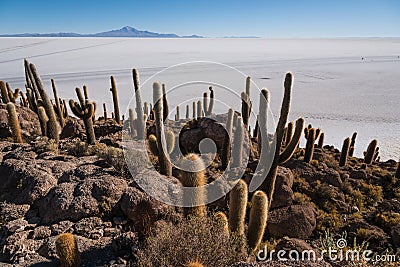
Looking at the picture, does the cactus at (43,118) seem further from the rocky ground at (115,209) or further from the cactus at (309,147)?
the cactus at (309,147)

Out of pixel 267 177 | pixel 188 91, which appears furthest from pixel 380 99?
pixel 267 177

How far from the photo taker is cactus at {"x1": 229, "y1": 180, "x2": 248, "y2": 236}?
4406mm

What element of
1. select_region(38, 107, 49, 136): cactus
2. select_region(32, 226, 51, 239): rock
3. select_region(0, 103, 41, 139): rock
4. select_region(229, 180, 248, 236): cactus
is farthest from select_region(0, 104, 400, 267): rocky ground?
select_region(0, 103, 41, 139): rock

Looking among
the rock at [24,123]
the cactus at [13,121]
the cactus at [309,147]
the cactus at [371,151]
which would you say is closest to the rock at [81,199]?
the cactus at [13,121]

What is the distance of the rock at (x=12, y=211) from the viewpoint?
15.6 ft

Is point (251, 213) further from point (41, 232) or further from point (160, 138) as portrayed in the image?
point (41, 232)

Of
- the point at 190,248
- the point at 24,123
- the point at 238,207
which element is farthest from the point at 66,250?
the point at 24,123

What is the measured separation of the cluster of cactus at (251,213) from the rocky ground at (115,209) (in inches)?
16.3

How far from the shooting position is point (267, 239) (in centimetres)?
578

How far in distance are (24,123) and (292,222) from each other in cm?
912

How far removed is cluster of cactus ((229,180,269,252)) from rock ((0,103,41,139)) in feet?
23.7

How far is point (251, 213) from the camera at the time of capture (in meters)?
4.52

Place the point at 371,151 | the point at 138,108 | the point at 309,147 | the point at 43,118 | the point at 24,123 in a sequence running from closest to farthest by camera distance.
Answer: the point at 138,108, the point at 43,118, the point at 309,147, the point at 24,123, the point at 371,151

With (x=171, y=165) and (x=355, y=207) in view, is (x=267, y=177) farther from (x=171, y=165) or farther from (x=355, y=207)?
(x=355, y=207)
